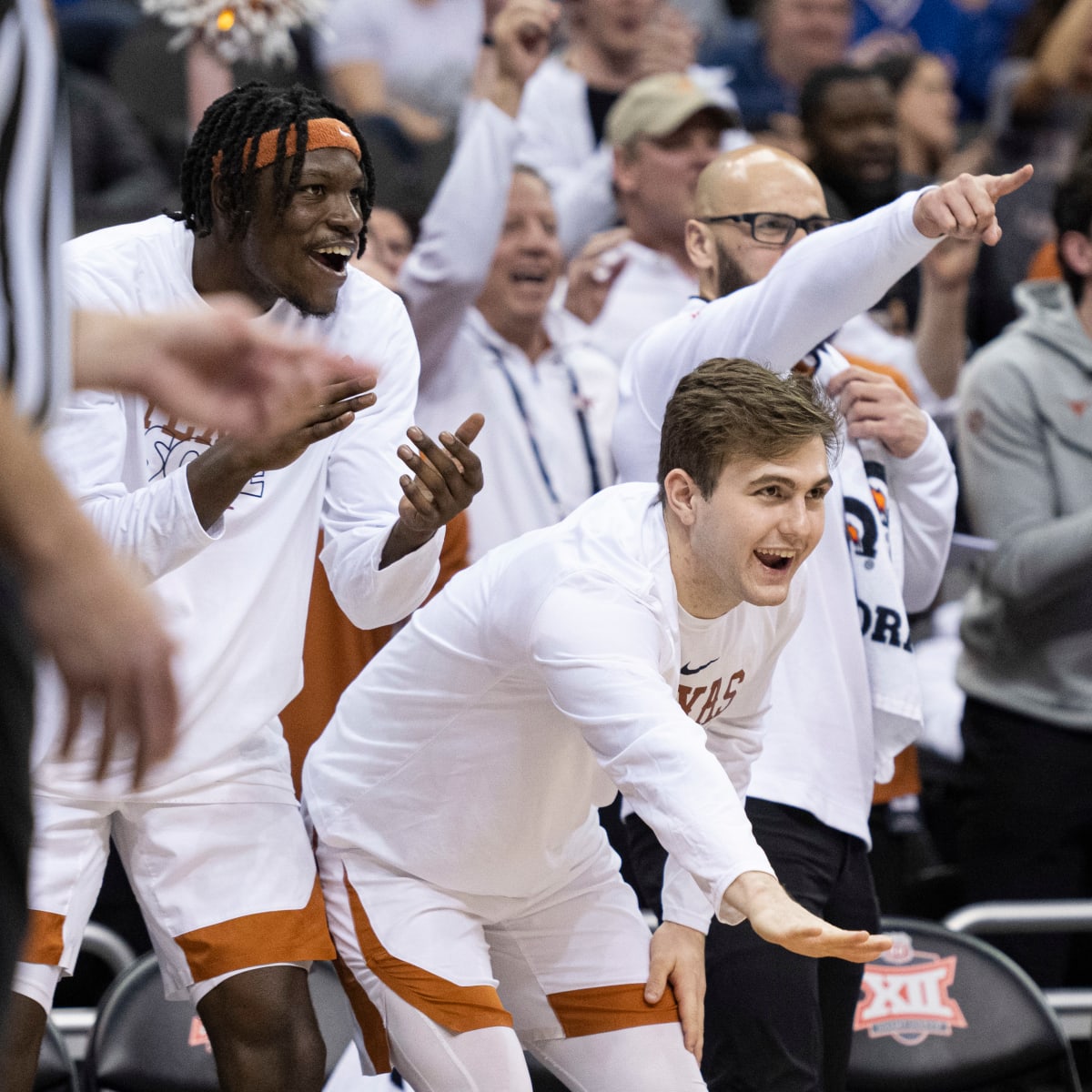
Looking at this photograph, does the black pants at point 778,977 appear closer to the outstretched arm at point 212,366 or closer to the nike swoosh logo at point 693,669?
the nike swoosh logo at point 693,669

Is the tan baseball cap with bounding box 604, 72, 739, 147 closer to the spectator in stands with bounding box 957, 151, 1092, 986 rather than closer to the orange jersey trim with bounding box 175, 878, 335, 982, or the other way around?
the spectator in stands with bounding box 957, 151, 1092, 986

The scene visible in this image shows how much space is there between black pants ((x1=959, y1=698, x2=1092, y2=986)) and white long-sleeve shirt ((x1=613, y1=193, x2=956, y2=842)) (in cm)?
104

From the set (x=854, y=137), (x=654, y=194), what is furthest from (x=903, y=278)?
(x=654, y=194)

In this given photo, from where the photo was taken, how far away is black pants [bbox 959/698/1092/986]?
14.2ft

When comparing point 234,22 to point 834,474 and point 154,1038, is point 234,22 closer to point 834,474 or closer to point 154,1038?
point 834,474

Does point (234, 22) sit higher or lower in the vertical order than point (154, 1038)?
higher

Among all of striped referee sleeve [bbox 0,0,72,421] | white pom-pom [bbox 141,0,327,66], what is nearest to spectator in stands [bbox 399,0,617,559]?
white pom-pom [bbox 141,0,327,66]

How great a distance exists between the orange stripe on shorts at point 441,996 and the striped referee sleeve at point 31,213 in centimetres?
150

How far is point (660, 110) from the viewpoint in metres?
5.05

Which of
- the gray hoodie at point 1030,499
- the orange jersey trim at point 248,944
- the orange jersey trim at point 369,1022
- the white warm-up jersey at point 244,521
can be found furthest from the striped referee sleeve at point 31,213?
the gray hoodie at point 1030,499

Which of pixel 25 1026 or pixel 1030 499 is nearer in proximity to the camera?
pixel 25 1026

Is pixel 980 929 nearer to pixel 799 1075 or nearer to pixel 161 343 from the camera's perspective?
pixel 799 1075

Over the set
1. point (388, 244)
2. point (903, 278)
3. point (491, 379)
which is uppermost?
point (388, 244)

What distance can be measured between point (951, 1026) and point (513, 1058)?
1.41 meters
